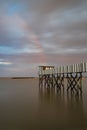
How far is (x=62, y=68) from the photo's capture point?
13023 mm

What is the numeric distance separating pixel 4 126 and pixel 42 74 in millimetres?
14055

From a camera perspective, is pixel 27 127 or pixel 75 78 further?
pixel 75 78

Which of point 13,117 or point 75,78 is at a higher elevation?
point 75,78

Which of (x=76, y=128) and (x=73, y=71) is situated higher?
(x=73, y=71)

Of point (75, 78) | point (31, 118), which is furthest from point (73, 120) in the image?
point (75, 78)

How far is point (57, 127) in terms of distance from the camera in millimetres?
4207

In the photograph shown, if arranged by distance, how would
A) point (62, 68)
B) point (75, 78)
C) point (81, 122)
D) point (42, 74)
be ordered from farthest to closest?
point (42, 74)
point (62, 68)
point (75, 78)
point (81, 122)

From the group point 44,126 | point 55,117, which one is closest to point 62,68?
point 55,117

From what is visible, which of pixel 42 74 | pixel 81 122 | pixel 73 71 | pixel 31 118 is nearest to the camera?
pixel 81 122

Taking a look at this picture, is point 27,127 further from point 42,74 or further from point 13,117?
point 42,74

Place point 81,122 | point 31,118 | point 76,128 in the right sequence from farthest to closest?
point 31,118
point 81,122
point 76,128

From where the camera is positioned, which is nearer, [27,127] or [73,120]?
[27,127]

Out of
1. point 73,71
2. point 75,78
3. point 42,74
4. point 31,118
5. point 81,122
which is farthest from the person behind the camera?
point 42,74

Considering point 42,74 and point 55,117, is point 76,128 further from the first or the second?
point 42,74
